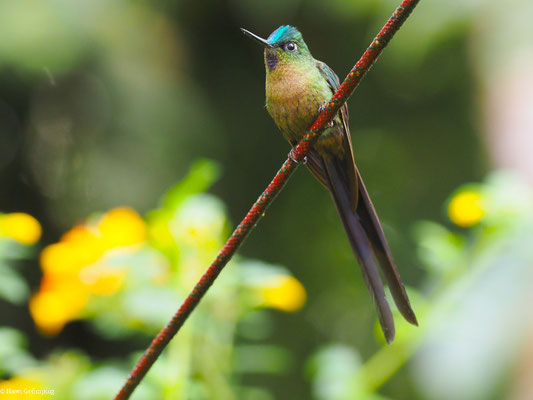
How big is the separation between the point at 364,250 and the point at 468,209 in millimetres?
528

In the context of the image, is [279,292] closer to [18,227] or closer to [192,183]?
[192,183]

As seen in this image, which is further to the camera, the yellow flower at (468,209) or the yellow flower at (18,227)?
the yellow flower at (468,209)

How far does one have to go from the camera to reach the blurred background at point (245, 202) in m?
1.38

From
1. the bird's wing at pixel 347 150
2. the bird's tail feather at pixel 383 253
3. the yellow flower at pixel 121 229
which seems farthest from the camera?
the yellow flower at pixel 121 229

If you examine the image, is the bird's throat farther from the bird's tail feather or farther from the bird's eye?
the bird's tail feather

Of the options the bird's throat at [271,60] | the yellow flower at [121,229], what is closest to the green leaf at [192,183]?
the yellow flower at [121,229]

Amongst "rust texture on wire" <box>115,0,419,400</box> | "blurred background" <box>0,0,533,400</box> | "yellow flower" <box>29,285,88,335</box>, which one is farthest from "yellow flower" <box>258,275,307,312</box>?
"rust texture on wire" <box>115,0,419,400</box>

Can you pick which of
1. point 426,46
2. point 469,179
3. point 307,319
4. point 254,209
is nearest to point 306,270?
point 307,319

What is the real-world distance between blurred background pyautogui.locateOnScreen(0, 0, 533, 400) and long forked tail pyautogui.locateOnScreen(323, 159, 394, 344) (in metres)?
0.26

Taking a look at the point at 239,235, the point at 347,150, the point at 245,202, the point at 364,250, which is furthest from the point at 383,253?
the point at 245,202

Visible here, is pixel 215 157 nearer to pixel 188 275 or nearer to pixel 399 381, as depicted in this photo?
pixel 399 381

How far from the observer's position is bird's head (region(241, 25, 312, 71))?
1349 mm

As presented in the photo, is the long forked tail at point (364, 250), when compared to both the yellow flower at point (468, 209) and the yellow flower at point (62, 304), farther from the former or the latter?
the yellow flower at point (62, 304)

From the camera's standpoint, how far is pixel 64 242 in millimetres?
1479
